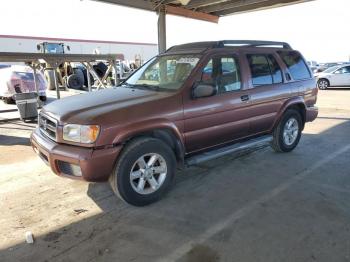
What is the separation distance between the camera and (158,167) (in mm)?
4156

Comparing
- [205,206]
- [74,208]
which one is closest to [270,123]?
[205,206]

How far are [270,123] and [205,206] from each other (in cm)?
226

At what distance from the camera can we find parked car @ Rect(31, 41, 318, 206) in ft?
12.2

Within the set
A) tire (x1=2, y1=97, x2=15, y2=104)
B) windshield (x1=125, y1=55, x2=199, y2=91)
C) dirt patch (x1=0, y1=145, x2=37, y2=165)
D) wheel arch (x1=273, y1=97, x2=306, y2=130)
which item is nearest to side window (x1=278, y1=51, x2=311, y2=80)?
wheel arch (x1=273, y1=97, x2=306, y2=130)

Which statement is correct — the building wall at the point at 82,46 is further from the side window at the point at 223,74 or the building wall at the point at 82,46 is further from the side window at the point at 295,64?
the side window at the point at 223,74

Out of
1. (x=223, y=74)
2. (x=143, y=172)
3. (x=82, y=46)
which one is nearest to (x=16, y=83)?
(x=223, y=74)

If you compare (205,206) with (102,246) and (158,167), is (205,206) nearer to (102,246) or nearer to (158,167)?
(158,167)

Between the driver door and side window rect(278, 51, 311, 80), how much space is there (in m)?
1.42

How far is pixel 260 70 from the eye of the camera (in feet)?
17.6

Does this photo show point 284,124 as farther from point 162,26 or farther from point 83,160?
point 162,26

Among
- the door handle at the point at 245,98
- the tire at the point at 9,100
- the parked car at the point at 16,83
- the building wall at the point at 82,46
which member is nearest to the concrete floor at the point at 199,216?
the door handle at the point at 245,98

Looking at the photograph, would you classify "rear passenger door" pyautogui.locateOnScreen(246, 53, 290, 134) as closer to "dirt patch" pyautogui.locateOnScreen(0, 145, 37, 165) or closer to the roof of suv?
the roof of suv

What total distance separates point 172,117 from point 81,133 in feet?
3.62

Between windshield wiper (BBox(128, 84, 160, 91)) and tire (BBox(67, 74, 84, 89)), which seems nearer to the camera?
windshield wiper (BBox(128, 84, 160, 91))
